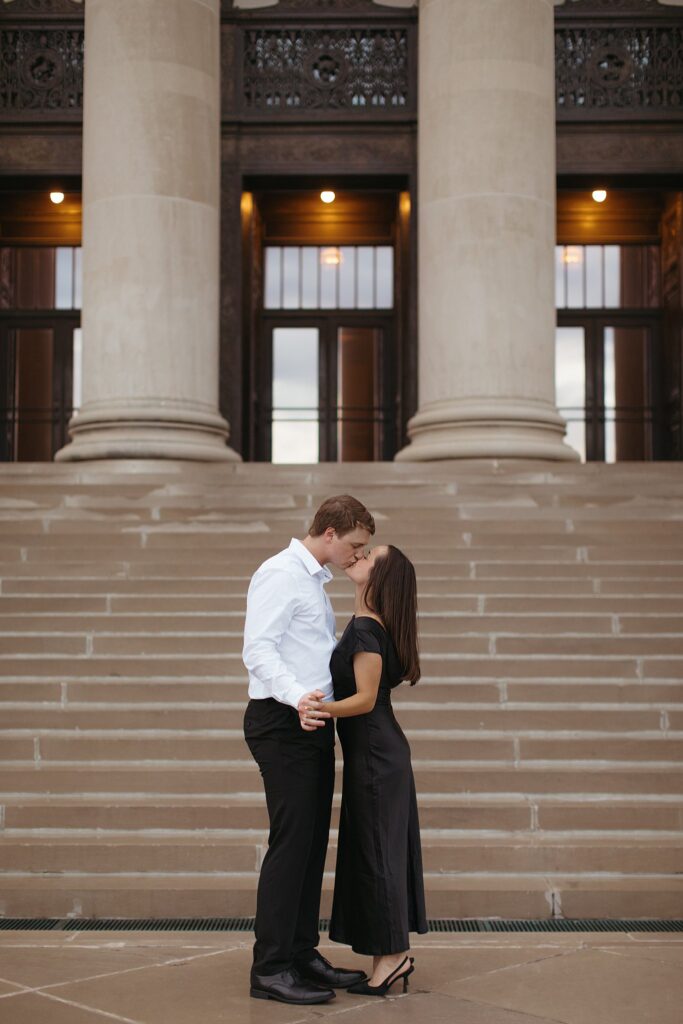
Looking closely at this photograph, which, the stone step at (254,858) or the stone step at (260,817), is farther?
the stone step at (260,817)

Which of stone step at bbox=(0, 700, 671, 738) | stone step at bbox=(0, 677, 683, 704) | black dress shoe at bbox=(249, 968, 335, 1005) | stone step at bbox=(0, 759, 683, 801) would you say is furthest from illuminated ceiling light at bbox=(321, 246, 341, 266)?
black dress shoe at bbox=(249, 968, 335, 1005)

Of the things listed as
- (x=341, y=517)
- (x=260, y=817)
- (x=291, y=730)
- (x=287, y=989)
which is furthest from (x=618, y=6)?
(x=287, y=989)

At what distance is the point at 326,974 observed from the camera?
499 cm

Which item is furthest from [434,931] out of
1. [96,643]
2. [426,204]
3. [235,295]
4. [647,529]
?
[235,295]

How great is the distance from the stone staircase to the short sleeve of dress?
81.6 inches

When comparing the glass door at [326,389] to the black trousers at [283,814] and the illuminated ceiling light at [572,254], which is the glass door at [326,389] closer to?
the illuminated ceiling light at [572,254]

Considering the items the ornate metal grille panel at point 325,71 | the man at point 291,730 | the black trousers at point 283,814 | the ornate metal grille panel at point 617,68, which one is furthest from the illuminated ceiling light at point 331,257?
the black trousers at point 283,814

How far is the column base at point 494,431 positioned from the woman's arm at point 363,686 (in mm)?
8592

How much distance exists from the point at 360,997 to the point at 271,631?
141 centimetres

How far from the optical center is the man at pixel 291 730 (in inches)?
190

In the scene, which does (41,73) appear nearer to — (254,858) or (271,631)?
(254,858)

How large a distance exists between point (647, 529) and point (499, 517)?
1251 millimetres

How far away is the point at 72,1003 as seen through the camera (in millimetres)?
4789

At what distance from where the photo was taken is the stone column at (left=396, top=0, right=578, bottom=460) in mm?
13484
